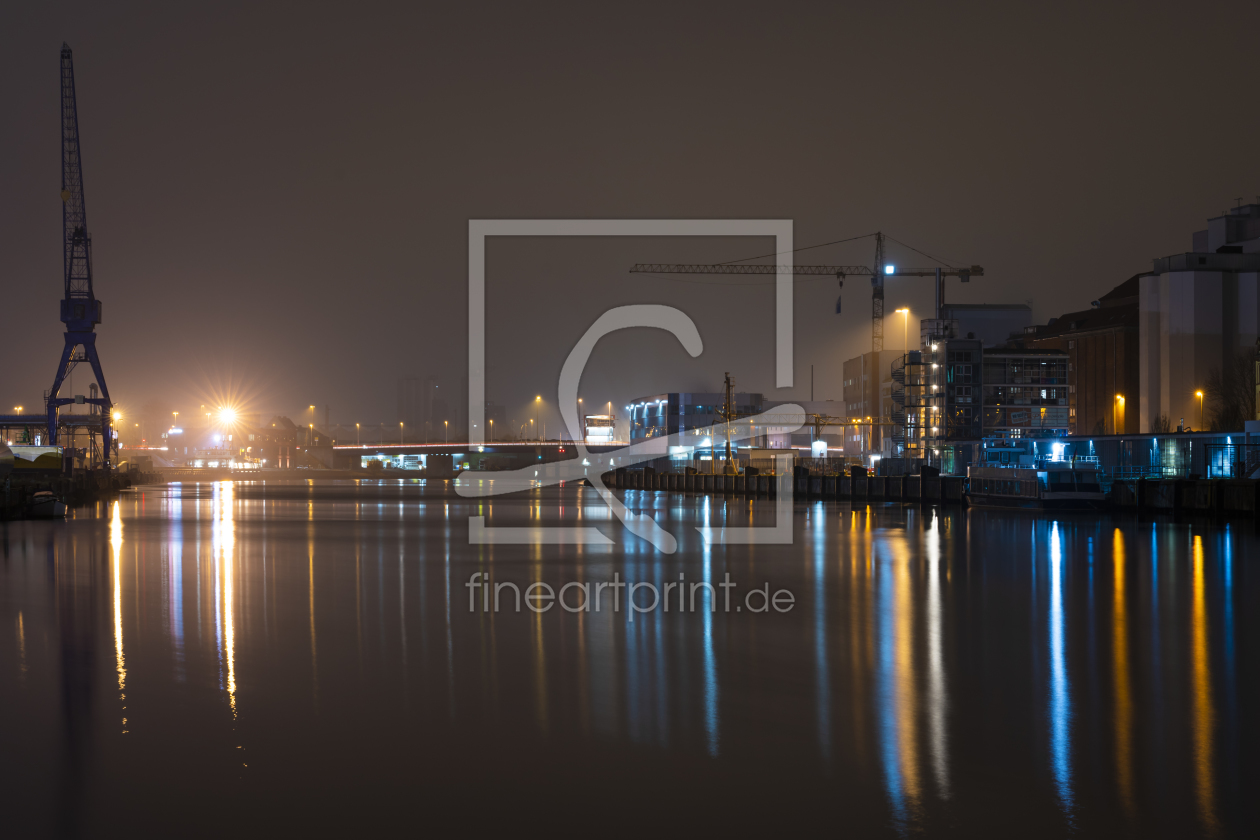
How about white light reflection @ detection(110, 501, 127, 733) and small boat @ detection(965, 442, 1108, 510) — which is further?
small boat @ detection(965, 442, 1108, 510)

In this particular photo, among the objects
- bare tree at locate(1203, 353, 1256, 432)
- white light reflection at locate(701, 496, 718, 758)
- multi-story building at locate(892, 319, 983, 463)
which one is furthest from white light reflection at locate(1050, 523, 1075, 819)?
bare tree at locate(1203, 353, 1256, 432)

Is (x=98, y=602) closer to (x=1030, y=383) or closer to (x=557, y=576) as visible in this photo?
(x=557, y=576)

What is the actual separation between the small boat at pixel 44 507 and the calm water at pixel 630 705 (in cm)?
2471

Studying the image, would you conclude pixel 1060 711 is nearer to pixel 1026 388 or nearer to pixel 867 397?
pixel 1026 388

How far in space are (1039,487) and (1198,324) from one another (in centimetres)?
6094

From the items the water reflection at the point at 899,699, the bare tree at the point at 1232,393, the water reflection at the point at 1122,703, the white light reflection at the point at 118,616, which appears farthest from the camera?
the bare tree at the point at 1232,393

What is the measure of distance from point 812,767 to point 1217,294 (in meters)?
106

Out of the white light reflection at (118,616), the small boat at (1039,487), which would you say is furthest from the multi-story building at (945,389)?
the white light reflection at (118,616)

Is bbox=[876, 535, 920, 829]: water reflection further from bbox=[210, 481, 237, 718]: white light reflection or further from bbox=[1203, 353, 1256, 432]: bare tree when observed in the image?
bbox=[1203, 353, 1256, 432]: bare tree

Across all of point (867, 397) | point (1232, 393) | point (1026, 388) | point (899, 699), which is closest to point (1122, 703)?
point (899, 699)

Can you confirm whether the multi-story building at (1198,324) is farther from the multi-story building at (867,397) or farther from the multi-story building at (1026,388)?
the multi-story building at (867,397)

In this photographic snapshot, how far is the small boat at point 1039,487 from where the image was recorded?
48875mm

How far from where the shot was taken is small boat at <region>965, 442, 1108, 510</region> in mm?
48875

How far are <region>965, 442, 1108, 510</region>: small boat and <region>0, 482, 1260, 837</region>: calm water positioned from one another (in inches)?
1059
